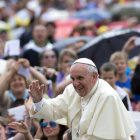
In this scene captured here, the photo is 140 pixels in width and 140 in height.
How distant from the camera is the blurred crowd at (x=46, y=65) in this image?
714cm

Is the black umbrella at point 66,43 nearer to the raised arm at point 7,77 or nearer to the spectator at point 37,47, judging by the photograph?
the spectator at point 37,47

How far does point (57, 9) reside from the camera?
61.2 ft

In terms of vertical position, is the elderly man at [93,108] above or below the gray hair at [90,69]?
below

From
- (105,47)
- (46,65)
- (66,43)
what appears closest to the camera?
(105,47)

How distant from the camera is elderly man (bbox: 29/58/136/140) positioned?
5.36 meters

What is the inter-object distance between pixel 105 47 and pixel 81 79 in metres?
Result: 4.47

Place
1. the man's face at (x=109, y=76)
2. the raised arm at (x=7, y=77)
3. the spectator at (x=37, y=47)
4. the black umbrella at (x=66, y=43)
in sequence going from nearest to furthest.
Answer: the man's face at (x=109, y=76) < the raised arm at (x=7, y=77) < the spectator at (x=37, y=47) < the black umbrella at (x=66, y=43)

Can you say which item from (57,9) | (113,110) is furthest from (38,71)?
(57,9)

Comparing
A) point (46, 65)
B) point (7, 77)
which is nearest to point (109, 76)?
point (7, 77)

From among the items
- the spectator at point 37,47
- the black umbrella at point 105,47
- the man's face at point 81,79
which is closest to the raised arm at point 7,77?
the black umbrella at point 105,47

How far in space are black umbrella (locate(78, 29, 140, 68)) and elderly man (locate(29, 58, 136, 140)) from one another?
3660 mm

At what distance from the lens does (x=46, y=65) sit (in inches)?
394

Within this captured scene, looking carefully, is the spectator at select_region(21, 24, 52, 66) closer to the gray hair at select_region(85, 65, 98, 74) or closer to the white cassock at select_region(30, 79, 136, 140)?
the white cassock at select_region(30, 79, 136, 140)

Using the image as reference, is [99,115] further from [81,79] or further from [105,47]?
[105,47]
